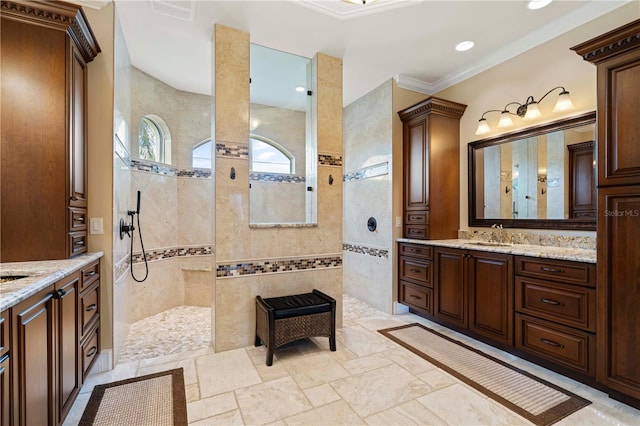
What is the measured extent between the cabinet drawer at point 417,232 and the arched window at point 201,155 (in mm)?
2766

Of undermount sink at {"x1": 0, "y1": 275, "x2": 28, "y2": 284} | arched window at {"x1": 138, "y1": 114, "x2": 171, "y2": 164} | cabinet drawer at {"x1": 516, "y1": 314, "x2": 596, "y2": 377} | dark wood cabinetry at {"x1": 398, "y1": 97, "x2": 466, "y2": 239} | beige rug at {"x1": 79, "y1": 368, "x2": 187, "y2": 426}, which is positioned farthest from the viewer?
arched window at {"x1": 138, "y1": 114, "x2": 171, "y2": 164}

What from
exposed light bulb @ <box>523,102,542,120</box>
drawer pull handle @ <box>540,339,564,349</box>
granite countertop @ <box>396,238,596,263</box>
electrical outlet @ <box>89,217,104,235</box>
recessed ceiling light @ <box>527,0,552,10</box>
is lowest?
drawer pull handle @ <box>540,339,564,349</box>

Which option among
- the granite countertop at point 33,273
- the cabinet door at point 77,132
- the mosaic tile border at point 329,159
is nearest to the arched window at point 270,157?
the mosaic tile border at point 329,159

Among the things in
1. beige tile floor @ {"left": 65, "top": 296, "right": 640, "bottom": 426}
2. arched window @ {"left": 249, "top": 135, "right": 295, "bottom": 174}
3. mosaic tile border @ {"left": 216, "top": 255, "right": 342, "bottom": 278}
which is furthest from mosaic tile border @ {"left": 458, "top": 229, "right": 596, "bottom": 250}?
arched window @ {"left": 249, "top": 135, "right": 295, "bottom": 174}

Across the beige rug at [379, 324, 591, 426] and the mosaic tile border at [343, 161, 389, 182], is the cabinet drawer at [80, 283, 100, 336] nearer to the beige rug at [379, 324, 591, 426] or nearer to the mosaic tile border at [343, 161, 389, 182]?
the beige rug at [379, 324, 591, 426]

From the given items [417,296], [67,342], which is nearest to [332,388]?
[67,342]

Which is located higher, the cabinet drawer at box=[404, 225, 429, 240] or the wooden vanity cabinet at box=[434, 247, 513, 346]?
the cabinet drawer at box=[404, 225, 429, 240]

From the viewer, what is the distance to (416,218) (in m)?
3.43

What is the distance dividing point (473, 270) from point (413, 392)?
130 centimetres

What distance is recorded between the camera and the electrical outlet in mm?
2172

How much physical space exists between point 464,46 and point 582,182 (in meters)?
1.67

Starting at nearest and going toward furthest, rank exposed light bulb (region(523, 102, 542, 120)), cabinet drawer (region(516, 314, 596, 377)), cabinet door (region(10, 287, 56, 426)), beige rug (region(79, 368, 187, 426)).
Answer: cabinet door (region(10, 287, 56, 426))
beige rug (region(79, 368, 187, 426))
cabinet drawer (region(516, 314, 596, 377))
exposed light bulb (region(523, 102, 542, 120))

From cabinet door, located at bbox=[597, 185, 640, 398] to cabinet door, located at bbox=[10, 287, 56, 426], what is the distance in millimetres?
3050

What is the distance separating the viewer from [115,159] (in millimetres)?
2283
